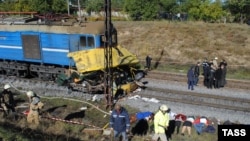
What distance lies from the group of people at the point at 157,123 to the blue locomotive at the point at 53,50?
187 inches

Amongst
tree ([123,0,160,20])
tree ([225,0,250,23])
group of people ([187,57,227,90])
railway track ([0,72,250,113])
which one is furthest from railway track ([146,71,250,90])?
tree ([123,0,160,20])

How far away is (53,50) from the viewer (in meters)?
20.9

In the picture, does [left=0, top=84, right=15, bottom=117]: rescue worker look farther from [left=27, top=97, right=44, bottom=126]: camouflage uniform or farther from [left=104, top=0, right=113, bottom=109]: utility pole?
[left=104, top=0, right=113, bottom=109]: utility pole

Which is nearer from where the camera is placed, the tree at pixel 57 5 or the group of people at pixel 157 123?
the group of people at pixel 157 123

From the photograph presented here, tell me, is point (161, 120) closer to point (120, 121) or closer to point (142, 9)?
point (120, 121)

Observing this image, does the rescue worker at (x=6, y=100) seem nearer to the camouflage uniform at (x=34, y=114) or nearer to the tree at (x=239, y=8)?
the camouflage uniform at (x=34, y=114)

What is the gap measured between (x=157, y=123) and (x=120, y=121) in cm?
115

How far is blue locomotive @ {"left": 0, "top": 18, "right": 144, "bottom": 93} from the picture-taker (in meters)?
19.1

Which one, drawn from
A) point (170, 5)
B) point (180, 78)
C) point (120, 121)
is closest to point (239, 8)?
point (170, 5)

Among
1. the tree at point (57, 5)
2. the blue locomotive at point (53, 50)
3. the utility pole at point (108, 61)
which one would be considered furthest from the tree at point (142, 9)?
the utility pole at point (108, 61)

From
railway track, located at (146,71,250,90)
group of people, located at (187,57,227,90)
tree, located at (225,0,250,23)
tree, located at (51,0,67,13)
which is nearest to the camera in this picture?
group of people, located at (187,57,227,90)

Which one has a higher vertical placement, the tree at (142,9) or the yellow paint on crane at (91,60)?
the tree at (142,9)

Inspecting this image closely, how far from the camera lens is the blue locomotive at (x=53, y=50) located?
19.1 meters

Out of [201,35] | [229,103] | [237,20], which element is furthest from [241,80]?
[237,20]
